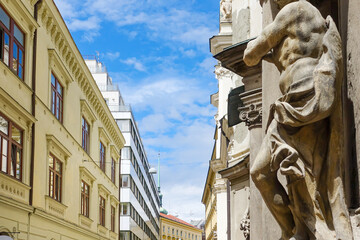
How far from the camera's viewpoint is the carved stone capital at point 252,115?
407 inches

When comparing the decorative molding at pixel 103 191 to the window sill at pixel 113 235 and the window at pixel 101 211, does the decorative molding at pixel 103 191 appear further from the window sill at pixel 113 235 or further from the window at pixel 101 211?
the window sill at pixel 113 235

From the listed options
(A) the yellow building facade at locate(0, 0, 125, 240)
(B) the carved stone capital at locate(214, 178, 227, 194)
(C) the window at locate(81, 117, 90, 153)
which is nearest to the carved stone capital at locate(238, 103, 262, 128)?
(A) the yellow building facade at locate(0, 0, 125, 240)

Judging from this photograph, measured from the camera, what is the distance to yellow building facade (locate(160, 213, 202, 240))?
12106 cm

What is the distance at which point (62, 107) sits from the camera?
95.6ft

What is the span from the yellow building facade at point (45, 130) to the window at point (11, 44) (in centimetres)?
2

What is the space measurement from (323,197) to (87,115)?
31534 mm

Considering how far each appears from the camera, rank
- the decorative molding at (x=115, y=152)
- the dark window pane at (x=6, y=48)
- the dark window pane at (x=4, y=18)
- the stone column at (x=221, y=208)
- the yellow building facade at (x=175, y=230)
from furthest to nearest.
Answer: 1. the yellow building facade at (x=175, y=230)
2. the decorative molding at (x=115, y=152)
3. the stone column at (x=221, y=208)
4. the dark window pane at (x=6, y=48)
5. the dark window pane at (x=4, y=18)

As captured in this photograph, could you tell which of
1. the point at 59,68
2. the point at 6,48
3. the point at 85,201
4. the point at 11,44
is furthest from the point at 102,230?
the point at 6,48

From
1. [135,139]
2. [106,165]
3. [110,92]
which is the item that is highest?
[110,92]

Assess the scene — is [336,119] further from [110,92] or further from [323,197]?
[110,92]

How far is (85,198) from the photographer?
3412 centimetres

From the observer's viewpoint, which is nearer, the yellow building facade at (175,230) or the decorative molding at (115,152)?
the decorative molding at (115,152)

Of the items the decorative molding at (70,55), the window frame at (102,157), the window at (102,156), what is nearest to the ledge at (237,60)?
the decorative molding at (70,55)

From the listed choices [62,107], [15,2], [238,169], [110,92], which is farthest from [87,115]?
[110,92]
